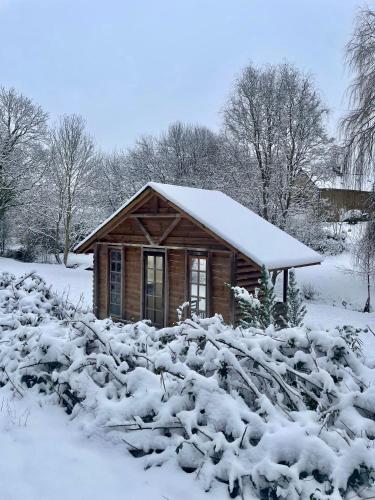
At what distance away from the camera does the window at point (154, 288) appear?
11.7m

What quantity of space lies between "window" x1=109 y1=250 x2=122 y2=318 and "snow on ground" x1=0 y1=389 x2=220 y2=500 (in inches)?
346

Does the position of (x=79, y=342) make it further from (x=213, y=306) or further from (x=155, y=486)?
(x=213, y=306)

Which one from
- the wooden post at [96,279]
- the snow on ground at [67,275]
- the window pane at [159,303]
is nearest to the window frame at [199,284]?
the window pane at [159,303]

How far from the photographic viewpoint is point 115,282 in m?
12.9

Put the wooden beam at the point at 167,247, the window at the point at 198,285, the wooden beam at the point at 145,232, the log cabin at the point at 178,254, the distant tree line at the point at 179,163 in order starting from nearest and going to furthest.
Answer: the log cabin at the point at 178,254 < the wooden beam at the point at 167,247 < the window at the point at 198,285 < the wooden beam at the point at 145,232 < the distant tree line at the point at 179,163

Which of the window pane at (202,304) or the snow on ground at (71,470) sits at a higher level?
the window pane at (202,304)

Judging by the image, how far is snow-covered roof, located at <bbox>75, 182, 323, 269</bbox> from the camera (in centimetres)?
966

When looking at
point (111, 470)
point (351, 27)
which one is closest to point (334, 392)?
point (111, 470)

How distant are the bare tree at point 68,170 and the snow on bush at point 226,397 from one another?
23.8m

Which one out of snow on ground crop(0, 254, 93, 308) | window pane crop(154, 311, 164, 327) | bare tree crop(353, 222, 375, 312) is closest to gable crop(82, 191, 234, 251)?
window pane crop(154, 311, 164, 327)

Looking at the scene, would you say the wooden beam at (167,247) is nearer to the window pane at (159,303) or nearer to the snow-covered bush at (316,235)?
the window pane at (159,303)

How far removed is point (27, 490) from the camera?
3021 mm

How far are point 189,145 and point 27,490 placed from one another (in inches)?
1135

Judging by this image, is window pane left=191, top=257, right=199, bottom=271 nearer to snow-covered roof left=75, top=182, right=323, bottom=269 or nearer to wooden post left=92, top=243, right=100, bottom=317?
snow-covered roof left=75, top=182, right=323, bottom=269
